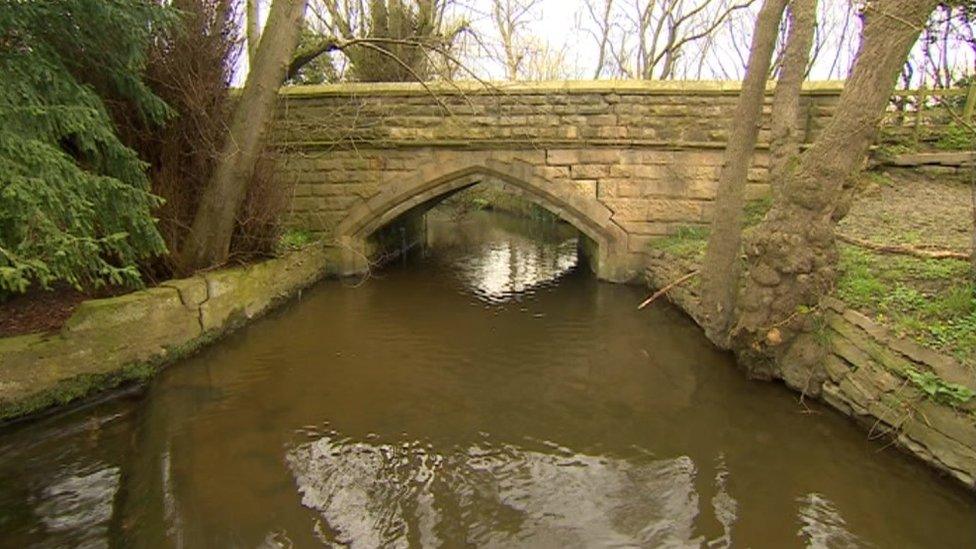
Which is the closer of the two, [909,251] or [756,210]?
[909,251]

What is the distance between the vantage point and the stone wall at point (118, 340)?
3.67 meters

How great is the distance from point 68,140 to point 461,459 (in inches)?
152

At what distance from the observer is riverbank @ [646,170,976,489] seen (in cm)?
304

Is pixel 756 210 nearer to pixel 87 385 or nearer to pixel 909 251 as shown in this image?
pixel 909 251

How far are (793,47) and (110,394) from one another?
7.41 meters

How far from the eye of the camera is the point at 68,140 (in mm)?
4168

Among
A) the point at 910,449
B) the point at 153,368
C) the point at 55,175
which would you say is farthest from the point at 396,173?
the point at 910,449

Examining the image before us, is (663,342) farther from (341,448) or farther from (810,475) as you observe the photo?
(341,448)

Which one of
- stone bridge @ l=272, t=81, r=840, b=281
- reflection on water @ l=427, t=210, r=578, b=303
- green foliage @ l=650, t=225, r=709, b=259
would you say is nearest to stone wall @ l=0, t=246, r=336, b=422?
stone bridge @ l=272, t=81, r=840, b=281

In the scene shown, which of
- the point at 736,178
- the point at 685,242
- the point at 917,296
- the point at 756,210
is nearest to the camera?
the point at 917,296

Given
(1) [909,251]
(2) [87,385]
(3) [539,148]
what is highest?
(3) [539,148]

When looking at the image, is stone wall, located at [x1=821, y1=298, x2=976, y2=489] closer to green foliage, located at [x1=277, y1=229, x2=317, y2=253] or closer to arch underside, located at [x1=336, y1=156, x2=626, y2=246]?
arch underside, located at [x1=336, y1=156, x2=626, y2=246]

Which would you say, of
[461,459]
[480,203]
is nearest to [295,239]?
[461,459]

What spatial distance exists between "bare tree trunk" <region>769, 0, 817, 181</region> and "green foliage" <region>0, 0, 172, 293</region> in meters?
6.11
